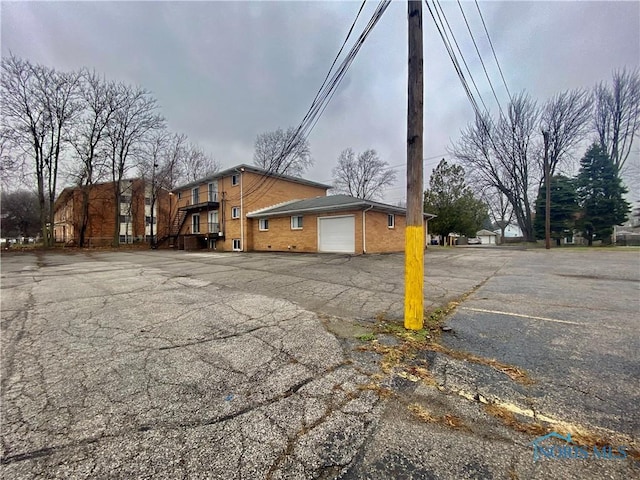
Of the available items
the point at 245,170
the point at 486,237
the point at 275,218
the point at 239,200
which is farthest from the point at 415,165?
the point at 486,237

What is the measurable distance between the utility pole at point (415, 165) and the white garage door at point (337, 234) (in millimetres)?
11204

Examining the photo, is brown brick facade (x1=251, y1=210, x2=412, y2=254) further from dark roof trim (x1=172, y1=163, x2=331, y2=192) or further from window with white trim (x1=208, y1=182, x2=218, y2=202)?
window with white trim (x1=208, y1=182, x2=218, y2=202)

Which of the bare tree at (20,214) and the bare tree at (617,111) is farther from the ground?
the bare tree at (617,111)

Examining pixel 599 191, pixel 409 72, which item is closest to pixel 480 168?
pixel 599 191

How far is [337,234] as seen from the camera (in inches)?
629

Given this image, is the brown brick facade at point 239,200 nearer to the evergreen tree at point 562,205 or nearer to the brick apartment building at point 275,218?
the brick apartment building at point 275,218

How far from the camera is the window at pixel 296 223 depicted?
59.5ft

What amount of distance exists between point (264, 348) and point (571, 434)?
2764 millimetres

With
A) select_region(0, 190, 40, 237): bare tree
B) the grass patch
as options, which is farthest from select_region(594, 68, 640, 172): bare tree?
select_region(0, 190, 40, 237): bare tree

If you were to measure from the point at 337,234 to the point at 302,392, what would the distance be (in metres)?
13.9

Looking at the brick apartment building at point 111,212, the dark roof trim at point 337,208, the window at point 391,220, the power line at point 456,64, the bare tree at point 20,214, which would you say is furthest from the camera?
the bare tree at point 20,214

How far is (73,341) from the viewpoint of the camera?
340 centimetres

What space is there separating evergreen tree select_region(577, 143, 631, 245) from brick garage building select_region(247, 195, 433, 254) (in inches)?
961

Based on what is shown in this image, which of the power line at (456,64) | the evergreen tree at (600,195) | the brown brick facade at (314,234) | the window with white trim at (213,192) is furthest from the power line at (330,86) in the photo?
the evergreen tree at (600,195)
